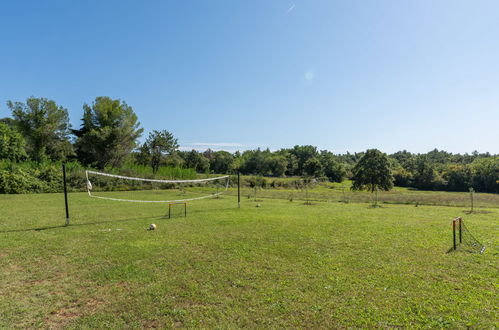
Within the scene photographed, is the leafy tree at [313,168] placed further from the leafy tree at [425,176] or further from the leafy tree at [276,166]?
the leafy tree at [425,176]

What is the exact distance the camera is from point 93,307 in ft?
14.3

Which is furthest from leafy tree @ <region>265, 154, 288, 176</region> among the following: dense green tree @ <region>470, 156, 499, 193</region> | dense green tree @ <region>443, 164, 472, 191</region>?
dense green tree @ <region>470, 156, 499, 193</region>

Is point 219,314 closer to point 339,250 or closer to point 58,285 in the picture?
point 58,285

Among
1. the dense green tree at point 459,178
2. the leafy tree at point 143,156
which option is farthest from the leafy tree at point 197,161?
the dense green tree at point 459,178

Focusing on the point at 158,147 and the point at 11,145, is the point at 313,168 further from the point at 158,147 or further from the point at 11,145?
the point at 11,145

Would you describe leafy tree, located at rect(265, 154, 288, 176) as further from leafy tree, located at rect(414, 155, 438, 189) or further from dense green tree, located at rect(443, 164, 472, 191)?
dense green tree, located at rect(443, 164, 472, 191)

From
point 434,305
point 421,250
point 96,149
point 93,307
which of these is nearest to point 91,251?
point 93,307

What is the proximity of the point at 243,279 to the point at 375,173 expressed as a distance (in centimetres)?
4339

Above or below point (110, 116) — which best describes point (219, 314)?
below

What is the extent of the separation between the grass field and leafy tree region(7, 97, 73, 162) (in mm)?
34909

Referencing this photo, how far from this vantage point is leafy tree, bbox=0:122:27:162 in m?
31.7

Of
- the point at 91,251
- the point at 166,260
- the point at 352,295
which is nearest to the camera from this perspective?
the point at 352,295

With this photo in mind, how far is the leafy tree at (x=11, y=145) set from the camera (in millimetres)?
31739

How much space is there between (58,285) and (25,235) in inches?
218
